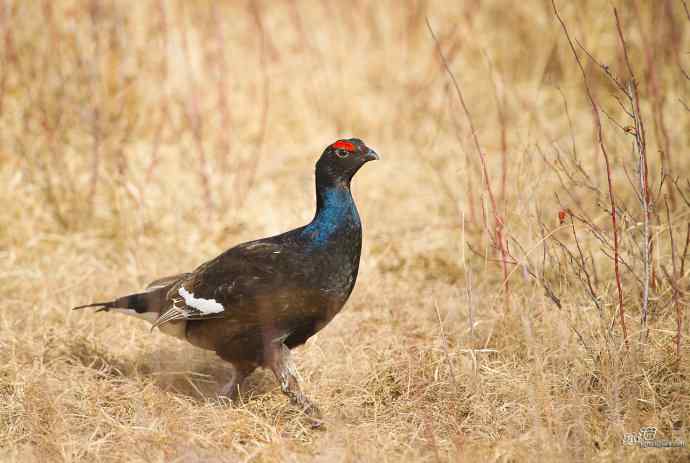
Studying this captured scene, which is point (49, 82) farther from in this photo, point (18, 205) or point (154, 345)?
point (154, 345)

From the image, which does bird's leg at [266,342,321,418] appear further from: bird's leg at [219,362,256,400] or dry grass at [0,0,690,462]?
bird's leg at [219,362,256,400]

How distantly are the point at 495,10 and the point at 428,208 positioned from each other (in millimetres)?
3295

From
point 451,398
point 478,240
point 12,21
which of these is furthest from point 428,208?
point 12,21

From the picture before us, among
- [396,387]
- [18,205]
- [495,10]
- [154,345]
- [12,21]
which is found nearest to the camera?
[396,387]

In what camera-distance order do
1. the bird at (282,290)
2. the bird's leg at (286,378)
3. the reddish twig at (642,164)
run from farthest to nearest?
the bird's leg at (286,378), the bird at (282,290), the reddish twig at (642,164)

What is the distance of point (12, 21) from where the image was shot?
6.16m

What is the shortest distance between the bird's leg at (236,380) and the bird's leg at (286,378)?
21 centimetres

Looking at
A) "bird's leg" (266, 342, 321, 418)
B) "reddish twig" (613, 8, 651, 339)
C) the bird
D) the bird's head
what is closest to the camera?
"reddish twig" (613, 8, 651, 339)

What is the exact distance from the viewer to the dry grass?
11.0 ft

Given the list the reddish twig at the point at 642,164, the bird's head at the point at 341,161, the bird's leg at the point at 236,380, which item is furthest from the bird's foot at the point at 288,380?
the reddish twig at the point at 642,164

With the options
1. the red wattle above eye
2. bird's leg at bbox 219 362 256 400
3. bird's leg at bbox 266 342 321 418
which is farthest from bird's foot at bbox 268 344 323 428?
the red wattle above eye

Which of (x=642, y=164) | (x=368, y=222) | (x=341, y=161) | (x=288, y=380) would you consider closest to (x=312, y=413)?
(x=288, y=380)

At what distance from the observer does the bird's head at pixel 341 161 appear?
3.75m

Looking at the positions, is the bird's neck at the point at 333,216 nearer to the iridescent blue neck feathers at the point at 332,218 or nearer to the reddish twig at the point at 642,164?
the iridescent blue neck feathers at the point at 332,218
